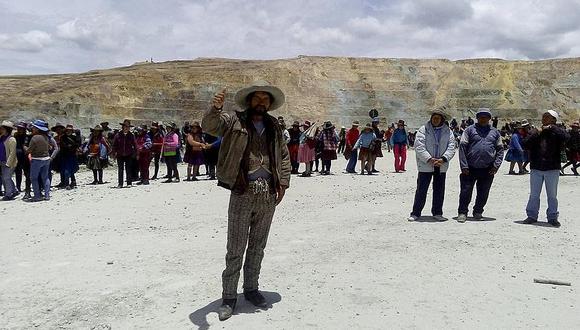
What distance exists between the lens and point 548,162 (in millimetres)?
8281

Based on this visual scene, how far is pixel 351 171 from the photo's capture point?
57.4 feet

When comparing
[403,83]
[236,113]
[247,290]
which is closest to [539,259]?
[247,290]

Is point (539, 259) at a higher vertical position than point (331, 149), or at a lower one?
lower

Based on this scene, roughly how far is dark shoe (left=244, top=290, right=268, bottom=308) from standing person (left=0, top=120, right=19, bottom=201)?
9.33 meters

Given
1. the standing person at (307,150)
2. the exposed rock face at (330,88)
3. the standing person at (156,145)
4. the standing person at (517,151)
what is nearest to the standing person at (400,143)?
the standing person at (307,150)

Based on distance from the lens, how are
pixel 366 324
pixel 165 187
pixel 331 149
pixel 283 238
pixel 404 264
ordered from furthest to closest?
pixel 331 149, pixel 165 187, pixel 283 238, pixel 404 264, pixel 366 324

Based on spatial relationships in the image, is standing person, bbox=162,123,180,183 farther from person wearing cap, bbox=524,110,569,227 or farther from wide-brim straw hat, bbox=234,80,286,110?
wide-brim straw hat, bbox=234,80,286,110

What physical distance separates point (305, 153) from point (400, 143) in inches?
130

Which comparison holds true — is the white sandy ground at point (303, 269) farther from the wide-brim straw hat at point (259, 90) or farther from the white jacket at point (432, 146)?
the wide-brim straw hat at point (259, 90)

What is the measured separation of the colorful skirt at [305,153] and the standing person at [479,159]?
312 inches

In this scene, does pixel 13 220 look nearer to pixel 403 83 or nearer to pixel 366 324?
pixel 366 324

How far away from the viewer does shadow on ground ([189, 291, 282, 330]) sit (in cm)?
445

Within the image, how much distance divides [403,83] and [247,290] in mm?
54173

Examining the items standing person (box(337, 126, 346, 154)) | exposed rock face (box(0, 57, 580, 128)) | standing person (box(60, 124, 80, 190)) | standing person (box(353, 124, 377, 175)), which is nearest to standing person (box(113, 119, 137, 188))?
standing person (box(60, 124, 80, 190))
